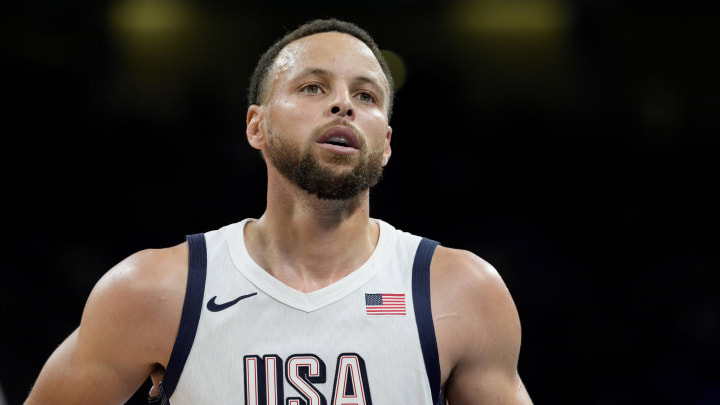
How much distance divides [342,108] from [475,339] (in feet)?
2.64

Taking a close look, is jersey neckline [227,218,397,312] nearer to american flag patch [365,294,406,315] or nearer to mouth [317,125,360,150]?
american flag patch [365,294,406,315]

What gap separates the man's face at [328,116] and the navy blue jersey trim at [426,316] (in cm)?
29

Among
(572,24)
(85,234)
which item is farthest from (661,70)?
(85,234)

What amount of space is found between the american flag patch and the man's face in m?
0.33

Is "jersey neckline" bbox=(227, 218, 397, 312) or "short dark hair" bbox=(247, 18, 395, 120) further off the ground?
"short dark hair" bbox=(247, 18, 395, 120)

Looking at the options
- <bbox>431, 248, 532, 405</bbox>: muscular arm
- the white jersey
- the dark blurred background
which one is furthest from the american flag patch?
the dark blurred background

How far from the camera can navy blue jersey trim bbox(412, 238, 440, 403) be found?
7.16 feet

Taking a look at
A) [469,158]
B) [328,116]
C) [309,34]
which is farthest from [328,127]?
[469,158]

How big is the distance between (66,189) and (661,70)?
5.61 m

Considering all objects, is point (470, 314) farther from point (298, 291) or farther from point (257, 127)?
point (257, 127)

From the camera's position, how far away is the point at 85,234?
6547 mm

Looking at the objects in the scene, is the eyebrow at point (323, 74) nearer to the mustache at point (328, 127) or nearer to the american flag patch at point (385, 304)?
the mustache at point (328, 127)

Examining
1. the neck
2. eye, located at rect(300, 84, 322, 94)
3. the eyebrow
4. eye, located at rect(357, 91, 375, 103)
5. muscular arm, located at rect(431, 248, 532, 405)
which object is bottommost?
muscular arm, located at rect(431, 248, 532, 405)

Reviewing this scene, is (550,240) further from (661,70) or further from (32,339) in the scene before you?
(32,339)
